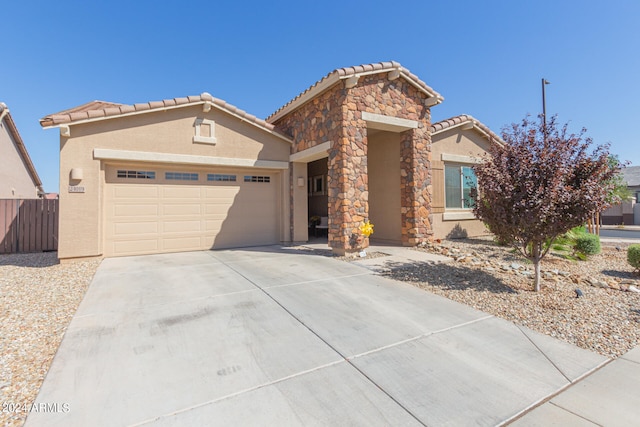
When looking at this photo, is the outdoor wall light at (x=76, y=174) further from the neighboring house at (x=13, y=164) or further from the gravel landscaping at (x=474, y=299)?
the neighboring house at (x=13, y=164)

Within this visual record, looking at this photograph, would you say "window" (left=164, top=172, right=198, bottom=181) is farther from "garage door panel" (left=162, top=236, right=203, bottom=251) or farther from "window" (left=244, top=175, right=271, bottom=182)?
"garage door panel" (left=162, top=236, right=203, bottom=251)

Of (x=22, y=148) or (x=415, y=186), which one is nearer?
(x=415, y=186)

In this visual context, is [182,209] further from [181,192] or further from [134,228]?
[134,228]

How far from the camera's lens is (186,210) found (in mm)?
8836

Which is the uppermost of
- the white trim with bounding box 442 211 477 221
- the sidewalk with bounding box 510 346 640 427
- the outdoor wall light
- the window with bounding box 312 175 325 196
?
the window with bounding box 312 175 325 196

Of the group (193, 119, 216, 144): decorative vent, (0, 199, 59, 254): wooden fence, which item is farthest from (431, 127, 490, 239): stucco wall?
(0, 199, 59, 254): wooden fence

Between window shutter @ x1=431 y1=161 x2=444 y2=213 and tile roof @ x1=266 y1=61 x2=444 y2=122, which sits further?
window shutter @ x1=431 y1=161 x2=444 y2=213

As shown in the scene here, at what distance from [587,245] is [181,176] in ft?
40.1

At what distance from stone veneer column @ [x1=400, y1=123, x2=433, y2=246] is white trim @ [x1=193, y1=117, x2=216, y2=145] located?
6103 mm

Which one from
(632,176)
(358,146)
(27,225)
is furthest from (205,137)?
(632,176)

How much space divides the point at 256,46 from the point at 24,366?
12.3m

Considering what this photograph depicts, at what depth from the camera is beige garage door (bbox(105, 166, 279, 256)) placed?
8031 millimetres

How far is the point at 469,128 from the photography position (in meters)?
11.3

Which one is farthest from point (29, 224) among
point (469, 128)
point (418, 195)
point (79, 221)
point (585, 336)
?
point (469, 128)
